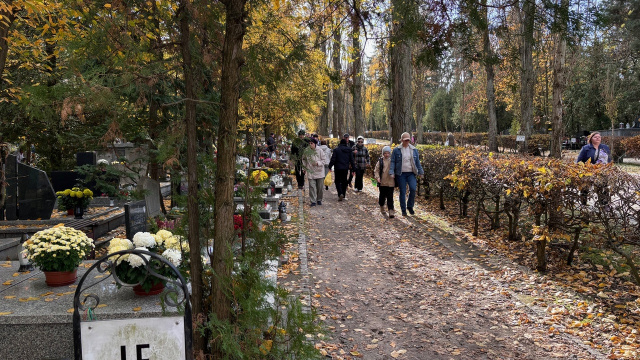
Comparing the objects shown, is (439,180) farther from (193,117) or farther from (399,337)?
(193,117)

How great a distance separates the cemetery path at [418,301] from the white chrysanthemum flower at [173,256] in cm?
140

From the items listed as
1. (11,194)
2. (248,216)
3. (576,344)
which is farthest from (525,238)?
(11,194)

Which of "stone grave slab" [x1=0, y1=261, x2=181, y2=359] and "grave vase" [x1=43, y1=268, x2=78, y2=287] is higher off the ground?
"grave vase" [x1=43, y1=268, x2=78, y2=287]

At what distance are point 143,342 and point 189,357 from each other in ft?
0.89

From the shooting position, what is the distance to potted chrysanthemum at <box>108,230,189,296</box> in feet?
11.8

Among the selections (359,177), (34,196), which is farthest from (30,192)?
(359,177)

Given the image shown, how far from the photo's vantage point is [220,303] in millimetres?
2934

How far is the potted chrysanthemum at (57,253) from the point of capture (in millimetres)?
4109

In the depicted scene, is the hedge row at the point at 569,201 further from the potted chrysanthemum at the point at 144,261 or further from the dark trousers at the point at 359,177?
the dark trousers at the point at 359,177

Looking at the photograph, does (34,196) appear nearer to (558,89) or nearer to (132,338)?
(132,338)

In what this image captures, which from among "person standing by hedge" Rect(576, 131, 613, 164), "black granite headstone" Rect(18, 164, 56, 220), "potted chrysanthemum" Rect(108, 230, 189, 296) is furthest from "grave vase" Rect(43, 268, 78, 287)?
"person standing by hedge" Rect(576, 131, 613, 164)

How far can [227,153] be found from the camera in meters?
2.85

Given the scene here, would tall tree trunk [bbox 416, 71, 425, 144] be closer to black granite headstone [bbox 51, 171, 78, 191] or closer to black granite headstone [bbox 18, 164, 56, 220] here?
black granite headstone [bbox 51, 171, 78, 191]

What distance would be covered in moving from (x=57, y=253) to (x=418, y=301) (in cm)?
402
